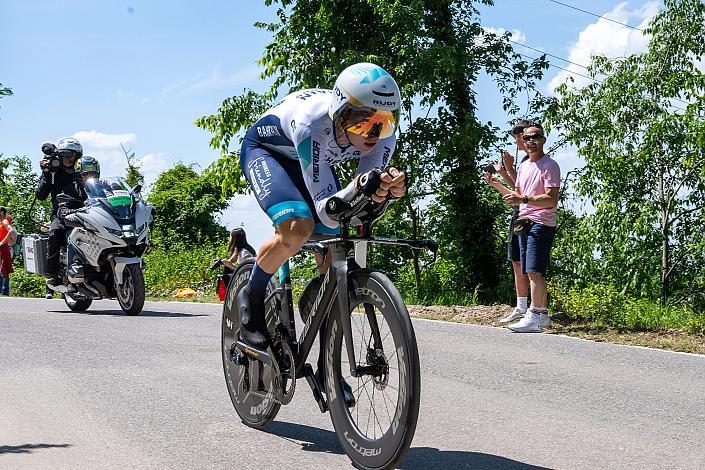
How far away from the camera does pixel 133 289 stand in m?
10.8

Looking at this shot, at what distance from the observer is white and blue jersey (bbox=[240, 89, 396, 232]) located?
163 inches

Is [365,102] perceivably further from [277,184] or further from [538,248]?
[538,248]

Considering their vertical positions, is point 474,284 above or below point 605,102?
below

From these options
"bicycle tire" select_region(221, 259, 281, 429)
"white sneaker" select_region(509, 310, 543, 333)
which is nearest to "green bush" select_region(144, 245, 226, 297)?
"white sneaker" select_region(509, 310, 543, 333)

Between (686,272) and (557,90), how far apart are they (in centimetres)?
457

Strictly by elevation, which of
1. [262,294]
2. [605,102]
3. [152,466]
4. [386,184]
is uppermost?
[605,102]

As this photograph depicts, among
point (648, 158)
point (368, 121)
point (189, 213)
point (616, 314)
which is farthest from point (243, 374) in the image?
point (189, 213)

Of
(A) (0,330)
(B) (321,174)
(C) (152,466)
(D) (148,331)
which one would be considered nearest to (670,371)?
(B) (321,174)

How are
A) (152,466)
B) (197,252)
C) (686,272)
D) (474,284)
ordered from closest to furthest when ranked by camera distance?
1. (152,466)
2. (686,272)
3. (474,284)
4. (197,252)

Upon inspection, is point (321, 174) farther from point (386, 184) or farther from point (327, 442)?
point (327, 442)

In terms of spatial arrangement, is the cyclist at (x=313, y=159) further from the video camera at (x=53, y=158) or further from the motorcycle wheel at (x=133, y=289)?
the video camera at (x=53, y=158)

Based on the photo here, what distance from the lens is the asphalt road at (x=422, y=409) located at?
4223 millimetres

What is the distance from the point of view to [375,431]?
3.80 m

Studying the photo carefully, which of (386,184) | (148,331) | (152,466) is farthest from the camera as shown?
(148,331)
